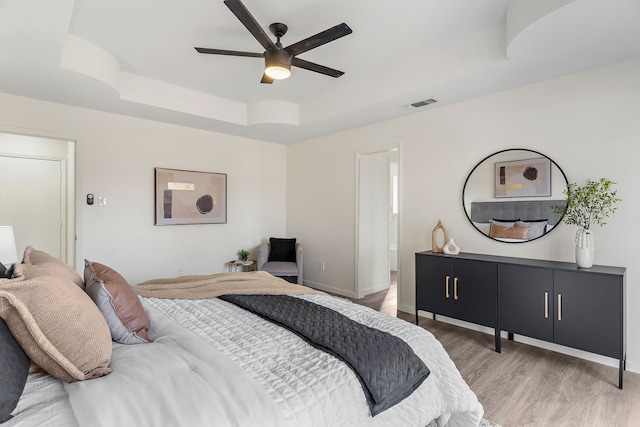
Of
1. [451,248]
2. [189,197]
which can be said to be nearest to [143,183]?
[189,197]

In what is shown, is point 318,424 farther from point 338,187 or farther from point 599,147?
point 338,187

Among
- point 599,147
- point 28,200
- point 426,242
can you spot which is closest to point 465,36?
point 599,147

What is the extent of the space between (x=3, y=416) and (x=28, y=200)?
5091mm

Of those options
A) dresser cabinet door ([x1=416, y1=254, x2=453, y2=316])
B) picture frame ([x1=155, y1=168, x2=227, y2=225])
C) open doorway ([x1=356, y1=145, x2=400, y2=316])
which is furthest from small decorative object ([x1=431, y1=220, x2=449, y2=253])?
picture frame ([x1=155, y1=168, x2=227, y2=225])

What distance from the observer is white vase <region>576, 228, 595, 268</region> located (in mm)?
2666

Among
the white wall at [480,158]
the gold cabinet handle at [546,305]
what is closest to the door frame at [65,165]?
the white wall at [480,158]

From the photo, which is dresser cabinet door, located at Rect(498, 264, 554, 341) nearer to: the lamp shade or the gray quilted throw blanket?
the gray quilted throw blanket

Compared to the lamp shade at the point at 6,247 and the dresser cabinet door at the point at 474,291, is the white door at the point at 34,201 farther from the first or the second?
the dresser cabinet door at the point at 474,291

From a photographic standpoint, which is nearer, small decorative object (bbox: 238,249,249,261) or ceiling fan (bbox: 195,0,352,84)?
ceiling fan (bbox: 195,0,352,84)

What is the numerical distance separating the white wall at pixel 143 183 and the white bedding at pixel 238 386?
2829 mm

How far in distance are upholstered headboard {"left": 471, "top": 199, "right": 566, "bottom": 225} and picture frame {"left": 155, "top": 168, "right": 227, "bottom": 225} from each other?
11.2ft

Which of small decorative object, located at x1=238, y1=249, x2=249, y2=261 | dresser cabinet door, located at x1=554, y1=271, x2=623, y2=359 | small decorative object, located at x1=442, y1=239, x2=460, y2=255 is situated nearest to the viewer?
dresser cabinet door, located at x1=554, y1=271, x2=623, y2=359

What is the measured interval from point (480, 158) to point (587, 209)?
1.05 m

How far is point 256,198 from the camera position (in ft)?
17.9
